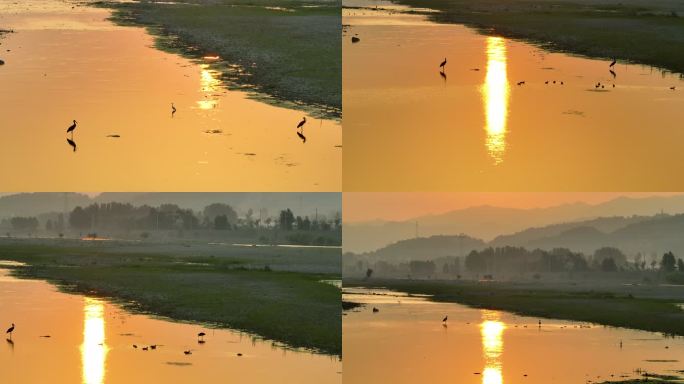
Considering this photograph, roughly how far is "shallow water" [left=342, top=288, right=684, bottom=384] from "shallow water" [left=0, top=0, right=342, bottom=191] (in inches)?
243

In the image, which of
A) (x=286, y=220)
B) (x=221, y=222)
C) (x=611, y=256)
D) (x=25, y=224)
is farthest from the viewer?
(x=611, y=256)

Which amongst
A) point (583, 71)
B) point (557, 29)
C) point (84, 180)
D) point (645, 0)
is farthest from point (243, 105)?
point (645, 0)

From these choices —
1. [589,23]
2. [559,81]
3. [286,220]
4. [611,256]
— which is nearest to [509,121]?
[559,81]

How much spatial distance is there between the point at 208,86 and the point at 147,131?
29.9ft

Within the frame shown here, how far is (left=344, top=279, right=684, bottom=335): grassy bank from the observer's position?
52.3 m

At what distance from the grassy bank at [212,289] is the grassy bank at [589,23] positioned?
938 inches

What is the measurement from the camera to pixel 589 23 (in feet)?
286

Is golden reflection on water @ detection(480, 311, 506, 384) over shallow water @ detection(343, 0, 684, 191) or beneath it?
beneath

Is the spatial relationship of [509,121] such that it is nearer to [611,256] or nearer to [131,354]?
[131,354]

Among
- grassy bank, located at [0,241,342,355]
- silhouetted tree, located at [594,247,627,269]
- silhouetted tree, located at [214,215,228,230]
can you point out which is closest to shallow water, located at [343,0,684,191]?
Result: grassy bank, located at [0,241,342,355]

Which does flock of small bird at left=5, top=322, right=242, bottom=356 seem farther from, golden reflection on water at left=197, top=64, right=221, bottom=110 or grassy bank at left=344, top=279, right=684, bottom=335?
grassy bank at left=344, top=279, right=684, bottom=335

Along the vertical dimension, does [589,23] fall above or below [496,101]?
above

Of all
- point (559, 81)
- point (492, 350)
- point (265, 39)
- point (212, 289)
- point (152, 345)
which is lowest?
point (492, 350)

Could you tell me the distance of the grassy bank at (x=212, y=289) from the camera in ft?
138
